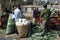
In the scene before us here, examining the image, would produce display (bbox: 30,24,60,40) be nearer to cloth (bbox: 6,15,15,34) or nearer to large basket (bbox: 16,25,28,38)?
large basket (bbox: 16,25,28,38)

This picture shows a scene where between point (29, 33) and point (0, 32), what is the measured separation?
80.1 inches

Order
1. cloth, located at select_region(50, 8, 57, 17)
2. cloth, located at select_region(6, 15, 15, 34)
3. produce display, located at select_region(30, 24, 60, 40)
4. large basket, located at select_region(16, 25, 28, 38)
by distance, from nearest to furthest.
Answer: produce display, located at select_region(30, 24, 60, 40) → large basket, located at select_region(16, 25, 28, 38) → cloth, located at select_region(6, 15, 15, 34) → cloth, located at select_region(50, 8, 57, 17)

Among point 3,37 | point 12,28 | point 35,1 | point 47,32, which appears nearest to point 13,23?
point 12,28

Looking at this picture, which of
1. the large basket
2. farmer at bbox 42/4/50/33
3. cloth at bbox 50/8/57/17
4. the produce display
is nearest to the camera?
the produce display

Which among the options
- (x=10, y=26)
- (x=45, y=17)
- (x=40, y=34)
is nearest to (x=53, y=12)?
(x=45, y=17)

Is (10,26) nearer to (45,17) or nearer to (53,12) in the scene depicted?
(45,17)

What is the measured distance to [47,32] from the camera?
42.2 ft

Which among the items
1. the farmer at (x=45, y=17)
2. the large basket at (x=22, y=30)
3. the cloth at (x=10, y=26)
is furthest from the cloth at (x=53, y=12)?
the cloth at (x=10, y=26)

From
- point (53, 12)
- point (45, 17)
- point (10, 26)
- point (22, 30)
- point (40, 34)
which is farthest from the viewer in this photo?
point (53, 12)

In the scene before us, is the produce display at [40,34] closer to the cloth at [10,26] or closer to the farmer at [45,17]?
the farmer at [45,17]

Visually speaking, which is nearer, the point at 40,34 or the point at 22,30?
the point at 40,34

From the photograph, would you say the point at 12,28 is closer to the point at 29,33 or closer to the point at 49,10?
the point at 29,33

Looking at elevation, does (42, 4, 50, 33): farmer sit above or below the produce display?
above

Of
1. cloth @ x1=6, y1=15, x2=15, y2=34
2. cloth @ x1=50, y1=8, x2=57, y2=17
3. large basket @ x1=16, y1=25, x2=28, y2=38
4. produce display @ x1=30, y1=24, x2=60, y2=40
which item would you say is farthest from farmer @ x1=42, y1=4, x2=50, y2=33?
cloth @ x1=6, y1=15, x2=15, y2=34
